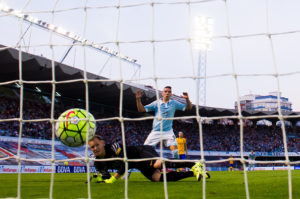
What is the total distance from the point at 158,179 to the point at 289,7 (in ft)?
11.1

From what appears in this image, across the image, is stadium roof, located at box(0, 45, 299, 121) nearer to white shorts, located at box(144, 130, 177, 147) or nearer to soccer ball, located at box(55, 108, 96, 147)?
white shorts, located at box(144, 130, 177, 147)

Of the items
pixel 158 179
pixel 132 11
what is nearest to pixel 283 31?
pixel 132 11

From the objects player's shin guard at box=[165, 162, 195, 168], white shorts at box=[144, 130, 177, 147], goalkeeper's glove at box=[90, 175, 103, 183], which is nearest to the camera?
player's shin guard at box=[165, 162, 195, 168]

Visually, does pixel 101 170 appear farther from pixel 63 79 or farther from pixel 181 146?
pixel 63 79

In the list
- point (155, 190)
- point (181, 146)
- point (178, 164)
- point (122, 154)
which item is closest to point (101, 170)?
point (122, 154)

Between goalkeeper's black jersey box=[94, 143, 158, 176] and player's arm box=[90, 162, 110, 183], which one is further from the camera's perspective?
player's arm box=[90, 162, 110, 183]

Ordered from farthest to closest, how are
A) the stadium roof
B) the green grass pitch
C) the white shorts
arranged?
the stadium roof, the white shorts, the green grass pitch

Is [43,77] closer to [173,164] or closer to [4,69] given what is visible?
[4,69]

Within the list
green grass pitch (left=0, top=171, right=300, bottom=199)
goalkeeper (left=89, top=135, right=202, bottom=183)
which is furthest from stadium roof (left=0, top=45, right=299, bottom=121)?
green grass pitch (left=0, top=171, right=300, bottom=199)

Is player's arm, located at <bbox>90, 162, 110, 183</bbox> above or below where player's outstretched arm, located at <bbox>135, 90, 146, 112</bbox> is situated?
below

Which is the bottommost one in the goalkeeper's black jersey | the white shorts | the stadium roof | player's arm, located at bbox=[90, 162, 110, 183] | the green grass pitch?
the green grass pitch

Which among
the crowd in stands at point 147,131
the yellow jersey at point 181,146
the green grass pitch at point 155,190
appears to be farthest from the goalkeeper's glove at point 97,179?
the crowd in stands at point 147,131

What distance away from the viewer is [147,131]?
29562mm

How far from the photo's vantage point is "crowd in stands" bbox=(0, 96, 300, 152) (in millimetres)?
21016
